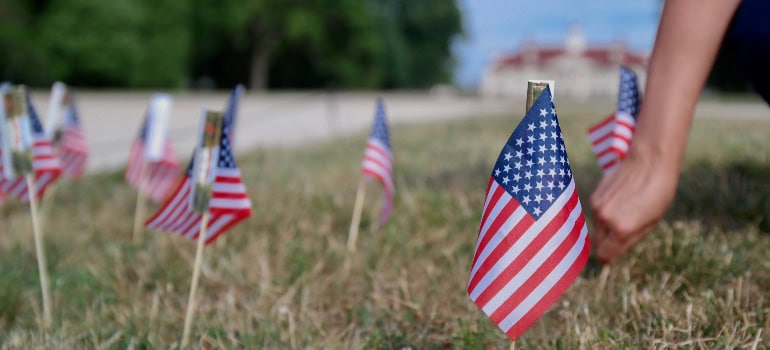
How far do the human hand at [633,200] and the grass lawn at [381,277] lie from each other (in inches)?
8.3

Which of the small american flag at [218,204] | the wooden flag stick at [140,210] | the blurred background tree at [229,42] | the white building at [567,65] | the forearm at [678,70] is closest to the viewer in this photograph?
the forearm at [678,70]

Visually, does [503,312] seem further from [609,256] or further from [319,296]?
[319,296]

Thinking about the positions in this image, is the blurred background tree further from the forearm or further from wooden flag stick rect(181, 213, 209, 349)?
the forearm

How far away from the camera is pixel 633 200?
111 inches

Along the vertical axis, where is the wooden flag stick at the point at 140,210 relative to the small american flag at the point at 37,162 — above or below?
below

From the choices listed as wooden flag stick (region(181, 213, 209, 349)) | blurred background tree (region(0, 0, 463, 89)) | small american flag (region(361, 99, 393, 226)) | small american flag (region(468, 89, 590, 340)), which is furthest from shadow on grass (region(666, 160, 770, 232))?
blurred background tree (region(0, 0, 463, 89))

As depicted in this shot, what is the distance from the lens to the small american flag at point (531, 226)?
6.95ft

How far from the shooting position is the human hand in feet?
9.20

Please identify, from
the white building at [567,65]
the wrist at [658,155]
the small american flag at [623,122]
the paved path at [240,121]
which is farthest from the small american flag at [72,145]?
the white building at [567,65]

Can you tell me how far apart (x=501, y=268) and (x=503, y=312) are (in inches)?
4.9

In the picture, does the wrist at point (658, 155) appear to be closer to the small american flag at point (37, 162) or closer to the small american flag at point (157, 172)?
the small american flag at point (37, 162)

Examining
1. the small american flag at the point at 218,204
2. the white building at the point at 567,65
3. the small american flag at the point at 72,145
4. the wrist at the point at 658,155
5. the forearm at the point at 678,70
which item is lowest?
the white building at the point at 567,65

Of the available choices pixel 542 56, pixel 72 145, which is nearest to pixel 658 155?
pixel 72 145

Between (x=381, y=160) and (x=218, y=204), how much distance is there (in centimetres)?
134
